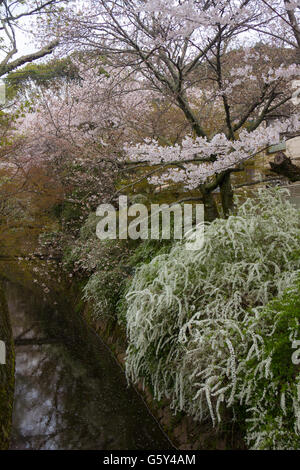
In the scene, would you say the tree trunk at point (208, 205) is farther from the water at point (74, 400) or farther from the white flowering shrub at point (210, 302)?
the water at point (74, 400)

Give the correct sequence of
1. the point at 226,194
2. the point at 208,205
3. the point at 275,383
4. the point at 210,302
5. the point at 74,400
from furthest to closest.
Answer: the point at 208,205 → the point at 226,194 → the point at 74,400 → the point at 210,302 → the point at 275,383

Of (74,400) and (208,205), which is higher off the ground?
(208,205)

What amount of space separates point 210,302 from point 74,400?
261 centimetres

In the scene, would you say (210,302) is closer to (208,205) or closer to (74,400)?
(74,400)

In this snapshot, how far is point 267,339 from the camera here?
2.53 m

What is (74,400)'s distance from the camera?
188 inches

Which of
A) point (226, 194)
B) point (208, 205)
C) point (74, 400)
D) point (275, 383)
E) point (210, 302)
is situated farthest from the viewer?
point (208, 205)

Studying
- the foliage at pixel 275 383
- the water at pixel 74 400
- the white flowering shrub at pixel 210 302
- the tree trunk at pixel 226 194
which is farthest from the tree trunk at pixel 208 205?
the foliage at pixel 275 383

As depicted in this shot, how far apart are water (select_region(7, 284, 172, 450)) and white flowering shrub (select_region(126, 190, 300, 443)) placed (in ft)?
2.43

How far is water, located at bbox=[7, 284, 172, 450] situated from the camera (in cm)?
390

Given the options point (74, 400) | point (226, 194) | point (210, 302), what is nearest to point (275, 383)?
point (210, 302)

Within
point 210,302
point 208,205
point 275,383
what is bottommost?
point 275,383
